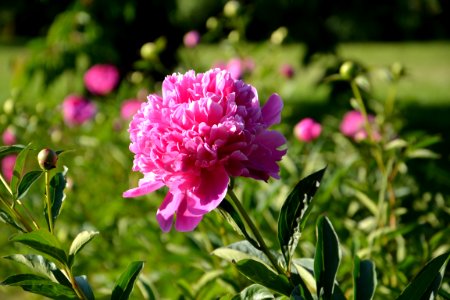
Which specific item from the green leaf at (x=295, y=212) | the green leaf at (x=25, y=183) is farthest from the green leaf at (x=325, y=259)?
the green leaf at (x=25, y=183)

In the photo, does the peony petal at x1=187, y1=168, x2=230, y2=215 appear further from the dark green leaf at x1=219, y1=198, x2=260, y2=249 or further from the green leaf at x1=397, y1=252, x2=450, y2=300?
the green leaf at x1=397, y1=252, x2=450, y2=300

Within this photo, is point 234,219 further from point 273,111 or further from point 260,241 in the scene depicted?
point 273,111

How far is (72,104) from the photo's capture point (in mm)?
2100

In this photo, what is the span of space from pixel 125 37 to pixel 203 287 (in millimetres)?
3161

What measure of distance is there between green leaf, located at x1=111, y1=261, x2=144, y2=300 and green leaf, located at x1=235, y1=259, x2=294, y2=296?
119 millimetres

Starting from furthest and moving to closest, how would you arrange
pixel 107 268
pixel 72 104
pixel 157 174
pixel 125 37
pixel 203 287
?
1. pixel 125 37
2. pixel 72 104
3. pixel 107 268
4. pixel 203 287
5. pixel 157 174

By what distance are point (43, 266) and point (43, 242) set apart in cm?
6

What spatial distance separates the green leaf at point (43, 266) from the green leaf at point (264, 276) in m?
0.20

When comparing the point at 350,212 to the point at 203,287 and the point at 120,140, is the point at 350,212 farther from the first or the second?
the point at 120,140

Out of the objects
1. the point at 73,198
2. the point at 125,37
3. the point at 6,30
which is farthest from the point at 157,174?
the point at 6,30

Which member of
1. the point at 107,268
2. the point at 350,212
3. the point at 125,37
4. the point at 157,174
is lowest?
the point at 125,37

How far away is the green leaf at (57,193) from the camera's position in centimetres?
62

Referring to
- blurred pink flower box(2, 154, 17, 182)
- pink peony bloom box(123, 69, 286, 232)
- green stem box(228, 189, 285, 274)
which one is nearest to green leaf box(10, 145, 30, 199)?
pink peony bloom box(123, 69, 286, 232)

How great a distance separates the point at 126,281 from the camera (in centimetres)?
62
